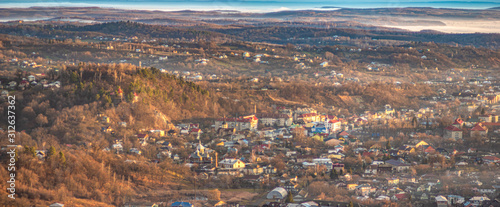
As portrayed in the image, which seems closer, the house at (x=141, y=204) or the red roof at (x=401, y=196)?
the house at (x=141, y=204)

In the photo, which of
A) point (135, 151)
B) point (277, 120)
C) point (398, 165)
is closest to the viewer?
point (398, 165)

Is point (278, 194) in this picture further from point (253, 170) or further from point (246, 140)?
point (246, 140)

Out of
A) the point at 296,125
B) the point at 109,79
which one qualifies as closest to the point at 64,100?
the point at 109,79

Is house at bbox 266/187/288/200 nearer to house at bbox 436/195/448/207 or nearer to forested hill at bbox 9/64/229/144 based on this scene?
house at bbox 436/195/448/207

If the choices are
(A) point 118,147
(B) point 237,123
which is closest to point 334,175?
(A) point 118,147

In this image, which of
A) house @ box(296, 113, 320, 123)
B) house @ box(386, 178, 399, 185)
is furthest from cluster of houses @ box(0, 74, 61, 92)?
house @ box(386, 178, 399, 185)

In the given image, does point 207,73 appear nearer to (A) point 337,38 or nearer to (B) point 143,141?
(B) point 143,141

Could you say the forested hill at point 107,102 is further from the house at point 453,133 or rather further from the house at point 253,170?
the house at point 453,133

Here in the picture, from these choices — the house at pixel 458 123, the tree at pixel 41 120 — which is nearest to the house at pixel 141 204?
the tree at pixel 41 120
